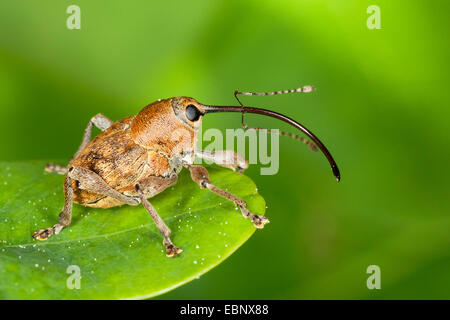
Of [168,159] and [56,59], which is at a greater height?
[56,59]

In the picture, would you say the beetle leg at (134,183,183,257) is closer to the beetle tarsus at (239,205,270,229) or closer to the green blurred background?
the beetle tarsus at (239,205,270,229)

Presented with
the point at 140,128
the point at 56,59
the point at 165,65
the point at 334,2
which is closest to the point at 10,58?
the point at 56,59

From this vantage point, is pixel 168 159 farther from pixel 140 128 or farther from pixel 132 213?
pixel 132 213

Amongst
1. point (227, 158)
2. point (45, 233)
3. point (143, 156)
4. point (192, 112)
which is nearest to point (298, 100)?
point (227, 158)

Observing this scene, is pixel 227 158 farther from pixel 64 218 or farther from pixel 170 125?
pixel 64 218

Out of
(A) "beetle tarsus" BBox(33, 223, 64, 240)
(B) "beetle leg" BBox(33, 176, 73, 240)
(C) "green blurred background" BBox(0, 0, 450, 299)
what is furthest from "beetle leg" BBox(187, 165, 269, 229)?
(C) "green blurred background" BBox(0, 0, 450, 299)
